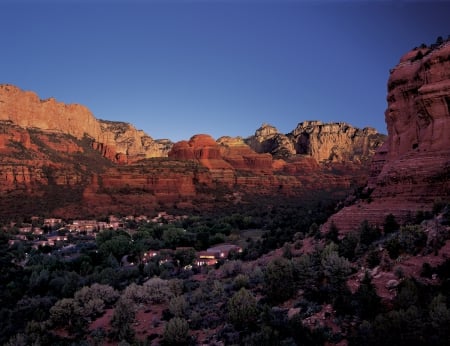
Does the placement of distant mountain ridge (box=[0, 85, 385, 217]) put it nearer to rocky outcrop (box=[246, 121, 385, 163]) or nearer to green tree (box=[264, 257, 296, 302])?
rocky outcrop (box=[246, 121, 385, 163])

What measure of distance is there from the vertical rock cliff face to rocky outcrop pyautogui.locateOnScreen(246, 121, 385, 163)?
9981 cm

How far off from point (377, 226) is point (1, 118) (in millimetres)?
101399

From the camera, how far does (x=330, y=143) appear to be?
125625mm

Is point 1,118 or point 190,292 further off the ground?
point 1,118

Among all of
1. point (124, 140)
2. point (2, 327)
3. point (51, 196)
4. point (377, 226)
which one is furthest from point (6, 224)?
point (124, 140)

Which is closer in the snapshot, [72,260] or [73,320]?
[73,320]

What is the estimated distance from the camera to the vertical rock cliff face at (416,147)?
17.4 m

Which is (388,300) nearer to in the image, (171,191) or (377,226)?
(377,226)

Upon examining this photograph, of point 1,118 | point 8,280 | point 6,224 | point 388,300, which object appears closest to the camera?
point 388,300

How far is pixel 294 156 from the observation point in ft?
389

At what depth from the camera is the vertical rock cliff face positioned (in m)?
17.4

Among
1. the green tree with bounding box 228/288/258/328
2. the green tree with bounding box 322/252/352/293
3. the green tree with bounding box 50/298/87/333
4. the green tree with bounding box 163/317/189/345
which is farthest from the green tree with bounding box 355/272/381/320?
the green tree with bounding box 50/298/87/333

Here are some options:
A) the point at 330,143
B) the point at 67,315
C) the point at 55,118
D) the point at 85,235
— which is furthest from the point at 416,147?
the point at 55,118

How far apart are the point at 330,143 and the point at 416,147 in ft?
356
